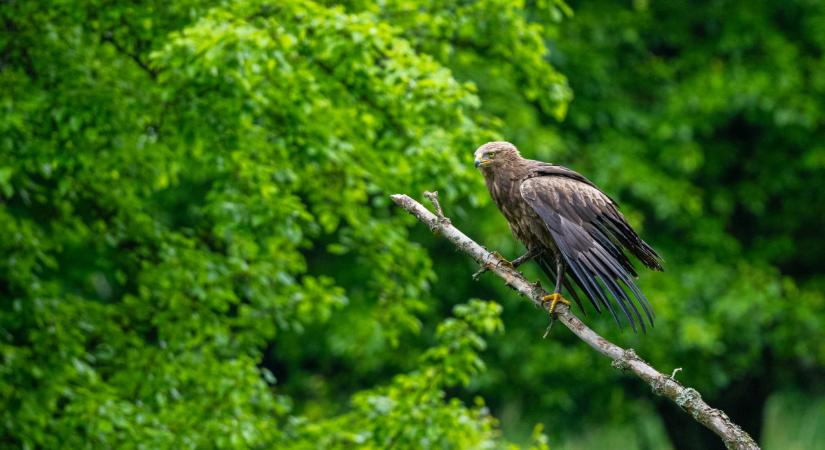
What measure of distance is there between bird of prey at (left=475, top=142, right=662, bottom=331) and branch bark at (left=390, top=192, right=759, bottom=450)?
10.2 inches

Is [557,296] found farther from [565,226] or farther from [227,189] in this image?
[227,189]

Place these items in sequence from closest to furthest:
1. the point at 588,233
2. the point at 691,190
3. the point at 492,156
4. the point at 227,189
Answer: the point at 588,233, the point at 492,156, the point at 227,189, the point at 691,190

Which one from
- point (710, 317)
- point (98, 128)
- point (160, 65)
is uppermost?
point (160, 65)

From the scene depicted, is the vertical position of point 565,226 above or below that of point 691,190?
above

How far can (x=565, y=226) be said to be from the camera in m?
6.44

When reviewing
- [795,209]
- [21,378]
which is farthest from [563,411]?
[21,378]

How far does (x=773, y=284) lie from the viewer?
13266 millimetres

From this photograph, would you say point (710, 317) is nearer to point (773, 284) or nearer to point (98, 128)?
point (773, 284)

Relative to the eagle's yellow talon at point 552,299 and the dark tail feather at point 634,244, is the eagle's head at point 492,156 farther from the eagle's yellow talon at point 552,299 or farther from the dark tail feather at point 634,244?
the eagle's yellow talon at point 552,299

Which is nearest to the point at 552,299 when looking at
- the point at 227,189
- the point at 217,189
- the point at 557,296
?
the point at 557,296

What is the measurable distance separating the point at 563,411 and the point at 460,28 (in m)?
7.51

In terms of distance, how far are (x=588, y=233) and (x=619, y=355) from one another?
1557 mm

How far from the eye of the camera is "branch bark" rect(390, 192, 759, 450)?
4707mm

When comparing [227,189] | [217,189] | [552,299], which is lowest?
[217,189]
